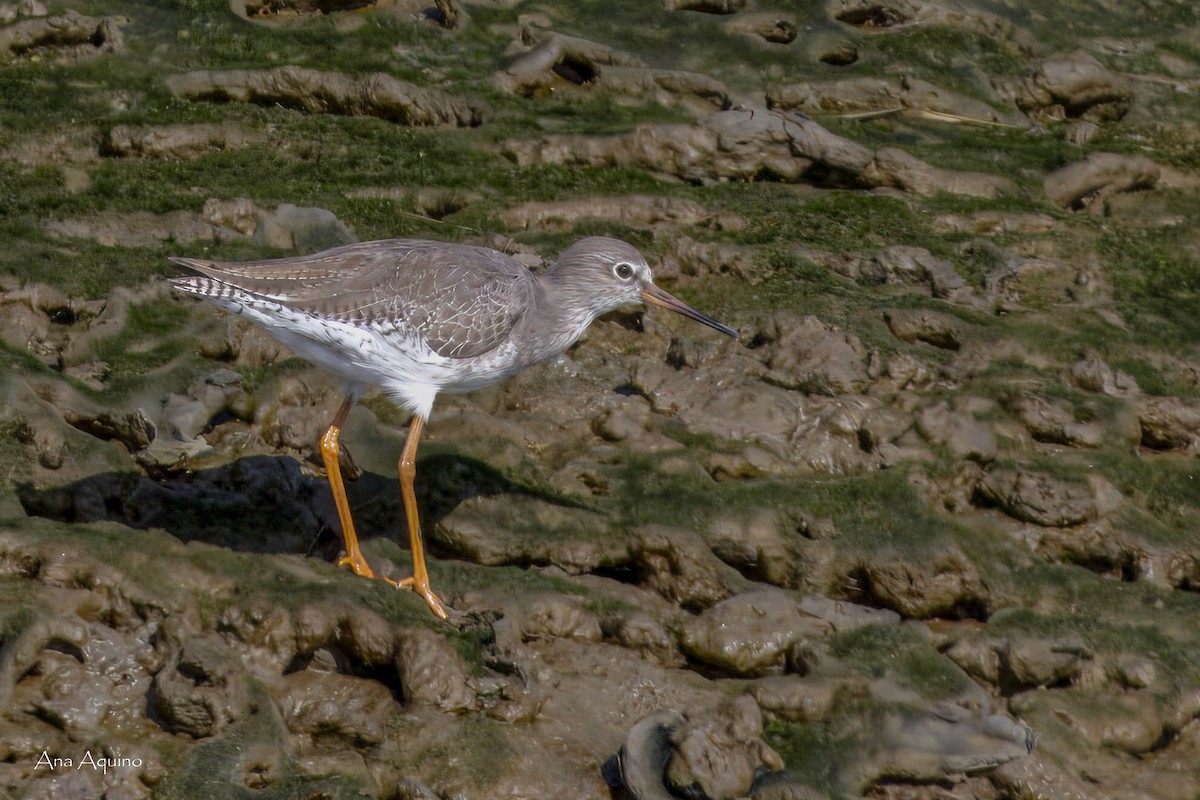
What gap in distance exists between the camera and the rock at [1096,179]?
12570 mm

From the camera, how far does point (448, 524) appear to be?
25.4 ft

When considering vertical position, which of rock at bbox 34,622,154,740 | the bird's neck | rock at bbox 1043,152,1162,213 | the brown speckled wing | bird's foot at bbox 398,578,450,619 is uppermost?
the brown speckled wing

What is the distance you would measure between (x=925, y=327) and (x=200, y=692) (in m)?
6.20

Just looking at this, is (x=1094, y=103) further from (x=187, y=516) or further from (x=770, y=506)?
(x=187, y=516)

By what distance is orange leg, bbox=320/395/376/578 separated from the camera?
24.2 ft

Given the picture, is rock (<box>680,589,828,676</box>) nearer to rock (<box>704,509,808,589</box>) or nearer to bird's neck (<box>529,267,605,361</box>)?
rock (<box>704,509,808,589</box>)

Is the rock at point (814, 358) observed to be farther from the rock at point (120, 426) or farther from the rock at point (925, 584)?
the rock at point (120, 426)

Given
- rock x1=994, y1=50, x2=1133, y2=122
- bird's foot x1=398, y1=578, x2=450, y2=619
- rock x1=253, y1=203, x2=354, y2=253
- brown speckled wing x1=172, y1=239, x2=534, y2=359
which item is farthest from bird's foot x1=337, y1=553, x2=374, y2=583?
rock x1=994, y1=50, x2=1133, y2=122

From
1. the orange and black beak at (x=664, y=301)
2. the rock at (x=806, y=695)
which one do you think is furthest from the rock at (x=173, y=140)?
the rock at (x=806, y=695)

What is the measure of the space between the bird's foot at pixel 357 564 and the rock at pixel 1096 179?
8011 mm

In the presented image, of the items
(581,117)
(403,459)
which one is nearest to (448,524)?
(403,459)

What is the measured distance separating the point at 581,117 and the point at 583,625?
6.48m

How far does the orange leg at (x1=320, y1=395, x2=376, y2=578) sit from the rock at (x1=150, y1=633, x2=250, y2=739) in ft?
4.27

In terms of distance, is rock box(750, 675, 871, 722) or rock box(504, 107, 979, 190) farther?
rock box(504, 107, 979, 190)
